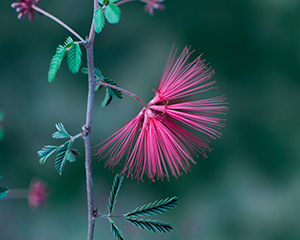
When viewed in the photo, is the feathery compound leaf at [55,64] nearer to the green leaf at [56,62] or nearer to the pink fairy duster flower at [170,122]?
the green leaf at [56,62]

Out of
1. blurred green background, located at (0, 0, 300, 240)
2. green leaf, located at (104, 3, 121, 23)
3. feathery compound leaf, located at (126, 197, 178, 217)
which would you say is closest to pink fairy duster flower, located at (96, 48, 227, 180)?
feathery compound leaf, located at (126, 197, 178, 217)

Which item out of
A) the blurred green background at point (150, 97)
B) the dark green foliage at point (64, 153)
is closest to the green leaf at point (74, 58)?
the dark green foliage at point (64, 153)

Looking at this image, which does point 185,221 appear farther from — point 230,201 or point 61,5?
point 61,5

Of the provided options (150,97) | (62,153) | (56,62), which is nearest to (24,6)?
(56,62)

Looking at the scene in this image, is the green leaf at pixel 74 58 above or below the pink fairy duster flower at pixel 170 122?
above

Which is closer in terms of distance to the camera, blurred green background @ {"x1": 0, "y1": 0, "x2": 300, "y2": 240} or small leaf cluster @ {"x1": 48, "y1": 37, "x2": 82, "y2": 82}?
small leaf cluster @ {"x1": 48, "y1": 37, "x2": 82, "y2": 82}

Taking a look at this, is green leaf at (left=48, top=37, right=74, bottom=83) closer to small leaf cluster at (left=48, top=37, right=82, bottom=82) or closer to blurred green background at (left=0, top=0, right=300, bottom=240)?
small leaf cluster at (left=48, top=37, right=82, bottom=82)
